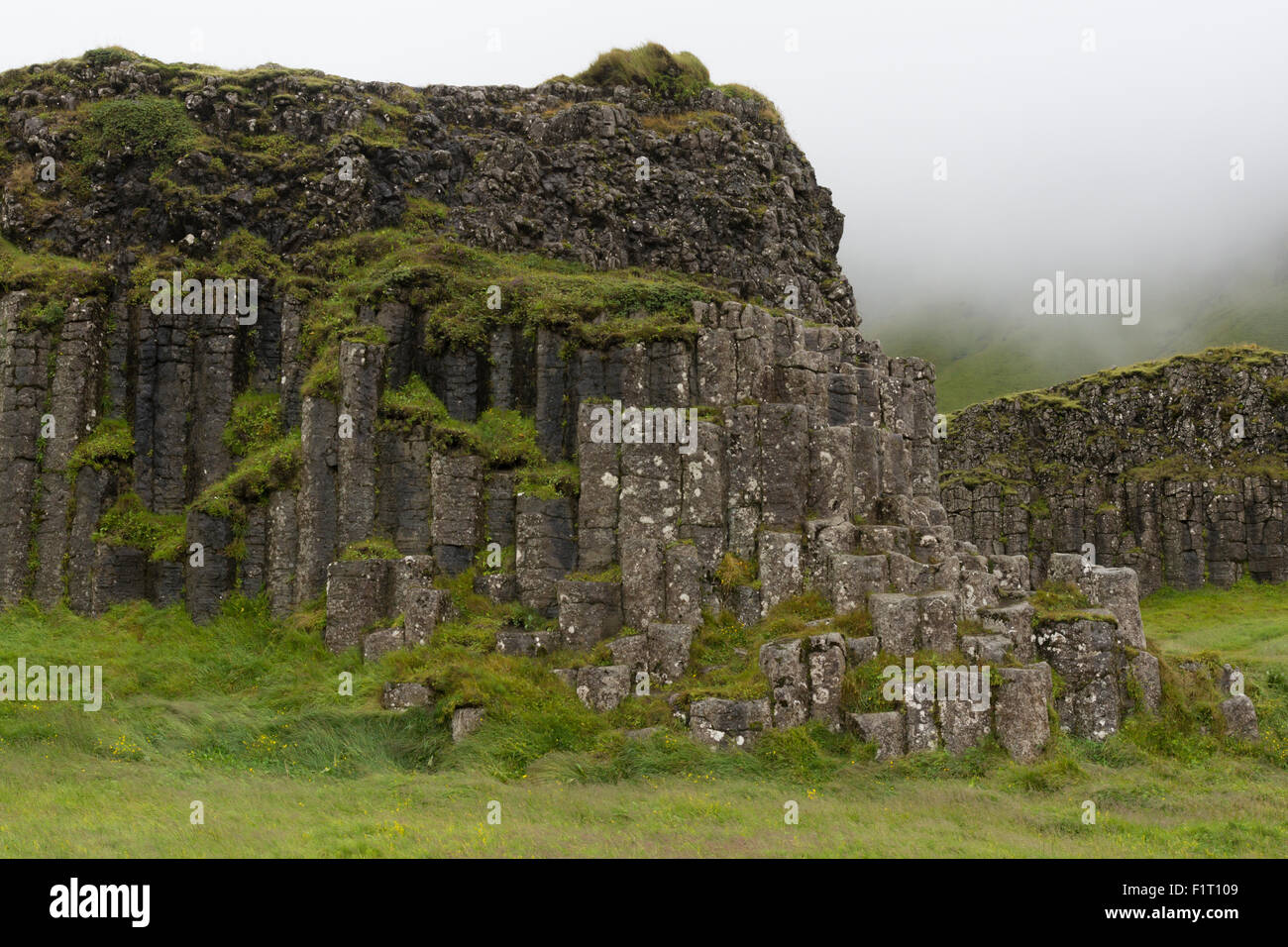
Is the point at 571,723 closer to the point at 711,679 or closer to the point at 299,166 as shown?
the point at 711,679

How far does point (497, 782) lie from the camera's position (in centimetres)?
2291

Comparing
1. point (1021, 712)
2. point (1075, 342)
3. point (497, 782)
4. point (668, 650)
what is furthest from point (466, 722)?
point (1075, 342)

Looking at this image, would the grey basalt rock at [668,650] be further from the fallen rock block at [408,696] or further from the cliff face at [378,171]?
the cliff face at [378,171]

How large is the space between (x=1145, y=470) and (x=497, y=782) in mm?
51590

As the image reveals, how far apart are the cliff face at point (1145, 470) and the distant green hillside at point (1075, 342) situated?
7774cm

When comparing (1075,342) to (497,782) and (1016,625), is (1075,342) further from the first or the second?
(497,782)

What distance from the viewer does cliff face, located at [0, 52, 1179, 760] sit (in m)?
26.7

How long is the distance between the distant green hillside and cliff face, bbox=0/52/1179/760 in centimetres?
11177

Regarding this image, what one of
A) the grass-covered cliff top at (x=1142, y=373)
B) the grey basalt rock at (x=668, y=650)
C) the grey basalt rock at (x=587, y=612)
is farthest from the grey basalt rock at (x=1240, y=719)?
the grass-covered cliff top at (x=1142, y=373)

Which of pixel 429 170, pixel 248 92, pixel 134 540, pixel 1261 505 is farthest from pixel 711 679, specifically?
pixel 1261 505

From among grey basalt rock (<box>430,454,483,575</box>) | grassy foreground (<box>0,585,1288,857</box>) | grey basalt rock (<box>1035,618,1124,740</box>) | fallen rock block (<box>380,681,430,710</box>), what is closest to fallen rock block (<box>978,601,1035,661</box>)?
grey basalt rock (<box>1035,618,1124,740</box>)

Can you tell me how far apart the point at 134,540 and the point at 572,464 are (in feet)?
45.8

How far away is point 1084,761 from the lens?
2391cm

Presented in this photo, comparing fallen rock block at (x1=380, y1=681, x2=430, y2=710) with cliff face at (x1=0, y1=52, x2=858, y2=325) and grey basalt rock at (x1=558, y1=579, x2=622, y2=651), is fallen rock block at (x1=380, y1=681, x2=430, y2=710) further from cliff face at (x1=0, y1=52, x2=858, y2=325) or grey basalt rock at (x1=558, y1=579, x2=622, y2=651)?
cliff face at (x1=0, y1=52, x2=858, y2=325)
